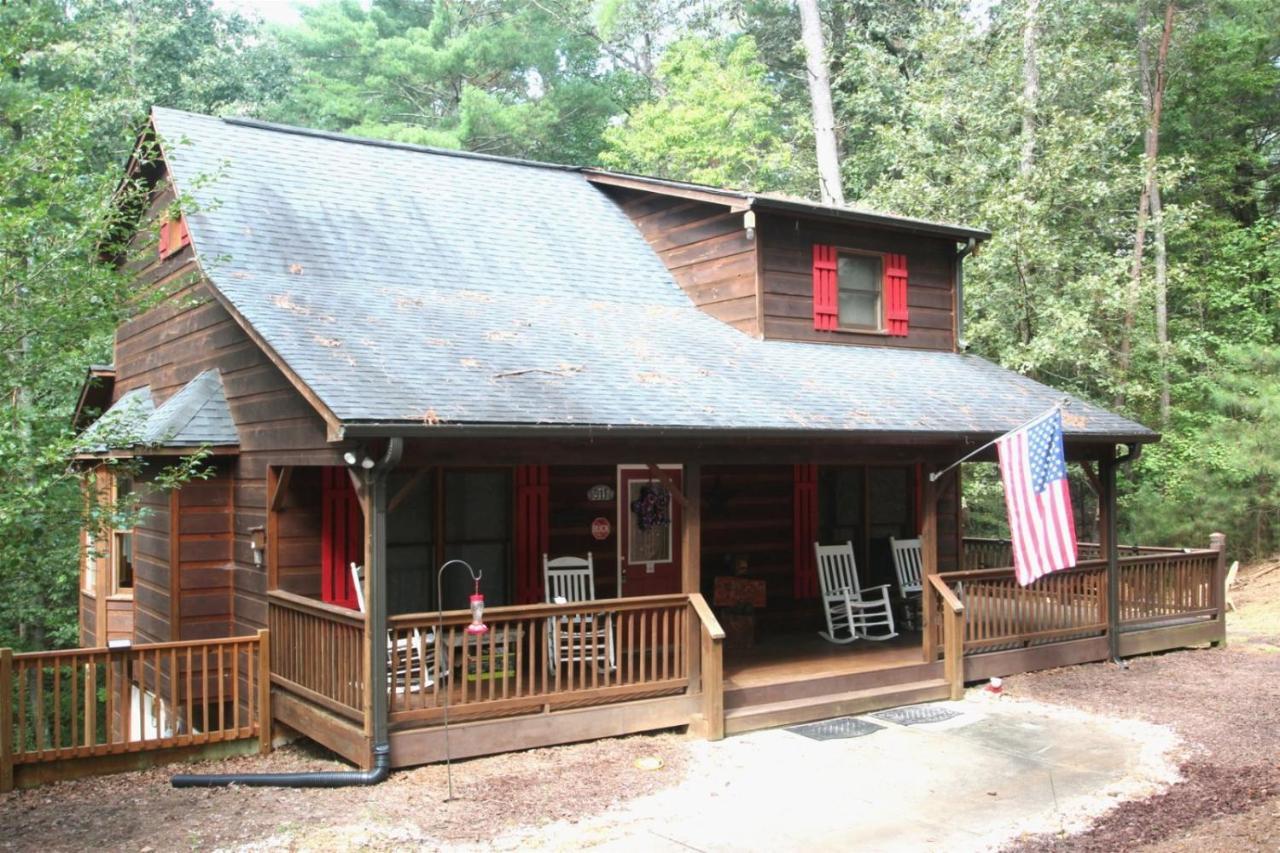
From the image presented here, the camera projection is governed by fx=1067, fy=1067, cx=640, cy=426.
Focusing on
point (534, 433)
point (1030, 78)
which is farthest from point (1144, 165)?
point (534, 433)

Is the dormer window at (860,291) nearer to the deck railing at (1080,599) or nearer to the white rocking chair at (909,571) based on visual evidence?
the white rocking chair at (909,571)

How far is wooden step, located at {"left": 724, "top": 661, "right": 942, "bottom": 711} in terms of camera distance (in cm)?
877

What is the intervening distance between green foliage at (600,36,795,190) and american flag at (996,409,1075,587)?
15584 mm

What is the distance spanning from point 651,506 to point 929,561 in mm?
2801

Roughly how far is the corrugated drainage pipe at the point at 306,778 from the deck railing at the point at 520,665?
0.95 ft

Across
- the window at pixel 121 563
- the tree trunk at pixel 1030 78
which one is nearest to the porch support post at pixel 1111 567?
the tree trunk at pixel 1030 78

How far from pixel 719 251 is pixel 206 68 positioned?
1704cm

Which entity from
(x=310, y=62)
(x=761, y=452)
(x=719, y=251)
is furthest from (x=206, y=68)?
(x=761, y=452)

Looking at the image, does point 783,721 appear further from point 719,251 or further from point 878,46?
point 878,46

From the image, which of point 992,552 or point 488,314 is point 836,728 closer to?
point 488,314

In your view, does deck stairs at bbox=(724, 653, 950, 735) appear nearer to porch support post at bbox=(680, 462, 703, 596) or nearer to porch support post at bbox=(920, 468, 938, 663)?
porch support post at bbox=(920, 468, 938, 663)

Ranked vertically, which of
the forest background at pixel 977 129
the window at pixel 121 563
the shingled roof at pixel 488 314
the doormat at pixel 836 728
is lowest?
the doormat at pixel 836 728

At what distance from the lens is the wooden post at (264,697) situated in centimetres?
850

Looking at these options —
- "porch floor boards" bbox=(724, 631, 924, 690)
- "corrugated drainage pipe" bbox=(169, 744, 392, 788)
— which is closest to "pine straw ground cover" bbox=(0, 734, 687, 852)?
"corrugated drainage pipe" bbox=(169, 744, 392, 788)
